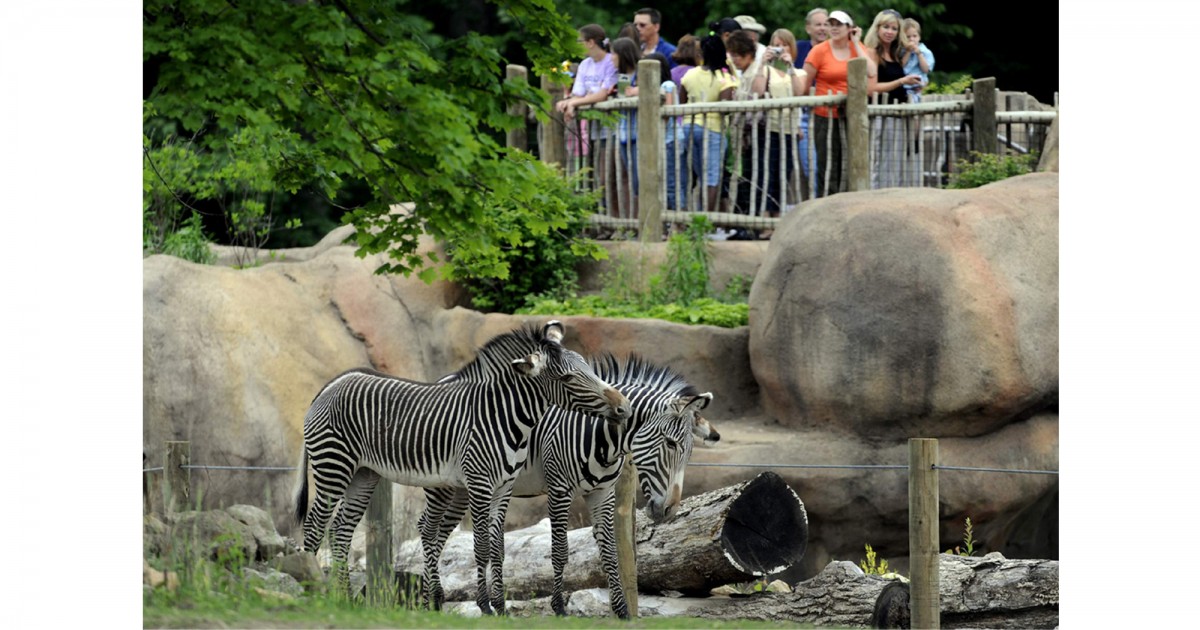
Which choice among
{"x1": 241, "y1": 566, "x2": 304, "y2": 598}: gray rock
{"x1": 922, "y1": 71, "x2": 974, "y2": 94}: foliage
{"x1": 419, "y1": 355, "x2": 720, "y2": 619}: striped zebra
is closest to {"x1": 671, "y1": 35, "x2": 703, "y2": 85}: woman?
{"x1": 922, "y1": 71, "x2": 974, "y2": 94}: foliage

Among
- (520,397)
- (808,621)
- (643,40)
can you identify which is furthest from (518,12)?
(643,40)

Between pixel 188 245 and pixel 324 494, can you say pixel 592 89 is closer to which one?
pixel 188 245

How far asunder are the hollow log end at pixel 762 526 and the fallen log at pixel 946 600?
255mm

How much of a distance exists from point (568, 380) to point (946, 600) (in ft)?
9.23

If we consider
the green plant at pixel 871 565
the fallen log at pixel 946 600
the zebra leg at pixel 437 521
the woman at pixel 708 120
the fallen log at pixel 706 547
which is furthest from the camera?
the woman at pixel 708 120

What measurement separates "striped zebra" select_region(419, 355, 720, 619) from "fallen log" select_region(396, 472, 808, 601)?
0.58 metres

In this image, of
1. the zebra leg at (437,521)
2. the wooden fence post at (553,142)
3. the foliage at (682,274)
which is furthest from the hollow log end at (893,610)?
the wooden fence post at (553,142)

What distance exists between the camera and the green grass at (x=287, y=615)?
729 cm

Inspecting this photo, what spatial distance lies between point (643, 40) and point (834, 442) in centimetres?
554

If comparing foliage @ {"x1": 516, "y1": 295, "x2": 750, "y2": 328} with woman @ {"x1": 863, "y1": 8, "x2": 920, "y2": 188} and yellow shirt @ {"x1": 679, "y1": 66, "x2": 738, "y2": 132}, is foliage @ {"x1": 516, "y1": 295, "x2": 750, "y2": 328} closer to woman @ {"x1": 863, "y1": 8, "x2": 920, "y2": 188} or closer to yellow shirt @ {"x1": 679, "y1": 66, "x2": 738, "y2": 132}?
yellow shirt @ {"x1": 679, "y1": 66, "x2": 738, "y2": 132}

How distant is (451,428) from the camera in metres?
8.70

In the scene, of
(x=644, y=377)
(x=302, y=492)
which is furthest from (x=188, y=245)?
(x=644, y=377)

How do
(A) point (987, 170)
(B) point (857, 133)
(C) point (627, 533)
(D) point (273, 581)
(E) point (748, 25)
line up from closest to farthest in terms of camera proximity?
(D) point (273, 581) < (C) point (627, 533) < (A) point (987, 170) < (B) point (857, 133) < (E) point (748, 25)

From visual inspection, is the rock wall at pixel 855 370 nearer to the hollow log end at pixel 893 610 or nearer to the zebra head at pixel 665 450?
the hollow log end at pixel 893 610
